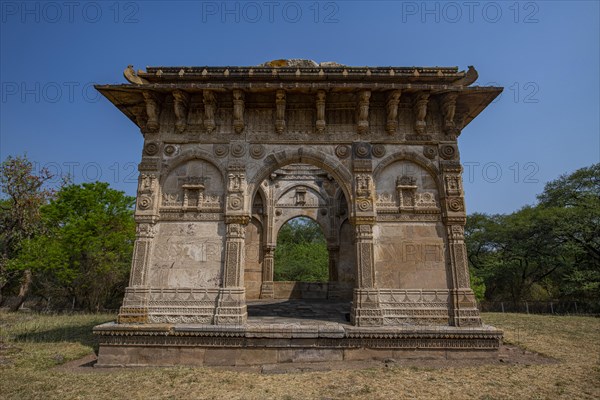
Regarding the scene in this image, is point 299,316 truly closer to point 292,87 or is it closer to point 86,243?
point 292,87

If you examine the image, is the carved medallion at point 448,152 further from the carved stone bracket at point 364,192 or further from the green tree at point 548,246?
the green tree at point 548,246

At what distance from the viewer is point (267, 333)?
6.18 metres

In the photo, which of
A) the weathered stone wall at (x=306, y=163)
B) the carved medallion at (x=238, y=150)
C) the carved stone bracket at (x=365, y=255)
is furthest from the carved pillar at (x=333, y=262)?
the carved medallion at (x=238, y=150)

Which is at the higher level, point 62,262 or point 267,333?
point 62,262

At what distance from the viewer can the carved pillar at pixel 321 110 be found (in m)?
7.16

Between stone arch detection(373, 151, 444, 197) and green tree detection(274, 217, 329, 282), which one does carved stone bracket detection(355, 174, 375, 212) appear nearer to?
stone arch detection(373, 151, 444, 197)

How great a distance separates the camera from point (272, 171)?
7285 mm

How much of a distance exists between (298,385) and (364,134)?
5.32 meters

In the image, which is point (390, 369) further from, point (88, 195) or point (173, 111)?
point (88, 195)

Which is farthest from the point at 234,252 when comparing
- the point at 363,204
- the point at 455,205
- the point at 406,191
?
the point at 455,205

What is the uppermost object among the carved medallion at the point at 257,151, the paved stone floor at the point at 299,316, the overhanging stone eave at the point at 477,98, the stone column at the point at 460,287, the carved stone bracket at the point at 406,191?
the overhanging stone eave at the point at 477,98

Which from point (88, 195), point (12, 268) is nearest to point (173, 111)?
point (88, 195)

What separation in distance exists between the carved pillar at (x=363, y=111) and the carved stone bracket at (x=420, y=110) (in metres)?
1.13

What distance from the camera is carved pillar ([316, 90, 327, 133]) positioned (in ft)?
23.5
